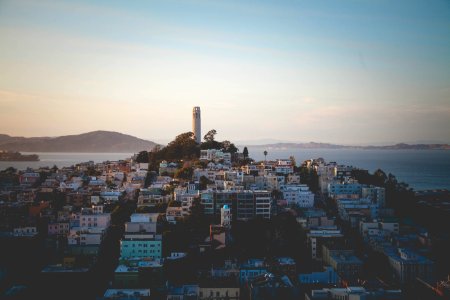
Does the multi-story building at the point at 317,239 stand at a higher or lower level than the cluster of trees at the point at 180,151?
lower

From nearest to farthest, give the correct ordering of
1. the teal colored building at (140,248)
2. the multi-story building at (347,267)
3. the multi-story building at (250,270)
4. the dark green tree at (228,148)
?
the multi-story building at (250,270), the multi-story building at (347,267), the teal colored building at (140,248), the dark green tree at (228,148)

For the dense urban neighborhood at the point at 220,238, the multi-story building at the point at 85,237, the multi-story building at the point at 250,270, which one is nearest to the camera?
the dense urban neighborhood at the point at 220,238

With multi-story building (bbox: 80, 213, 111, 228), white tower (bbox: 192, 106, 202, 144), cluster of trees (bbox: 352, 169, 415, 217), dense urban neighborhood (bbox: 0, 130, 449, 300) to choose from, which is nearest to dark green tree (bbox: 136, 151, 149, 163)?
dense urban neighborhood (bbox: 0, 130, 449, 300)

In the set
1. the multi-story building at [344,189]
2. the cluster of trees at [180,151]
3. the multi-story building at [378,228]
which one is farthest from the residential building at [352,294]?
the cluster of trees at [180,151]

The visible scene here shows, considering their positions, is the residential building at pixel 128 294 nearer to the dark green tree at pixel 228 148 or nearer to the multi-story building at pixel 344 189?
the multi-story building at pixel 344 189

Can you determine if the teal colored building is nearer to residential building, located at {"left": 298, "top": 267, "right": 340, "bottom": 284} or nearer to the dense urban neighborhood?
the dense urban neighborhood

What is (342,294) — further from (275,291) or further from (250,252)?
(250,252)
